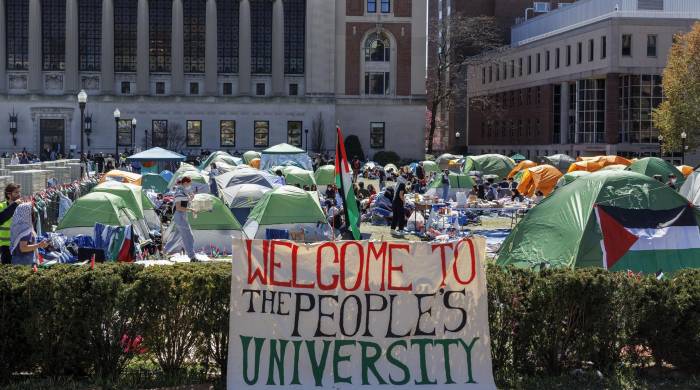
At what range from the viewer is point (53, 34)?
77375mm

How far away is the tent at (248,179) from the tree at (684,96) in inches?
1244

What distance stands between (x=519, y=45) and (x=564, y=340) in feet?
261

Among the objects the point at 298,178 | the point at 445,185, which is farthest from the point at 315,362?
the point at 298,178

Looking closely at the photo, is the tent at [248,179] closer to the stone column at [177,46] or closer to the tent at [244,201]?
the tent at [244,201]

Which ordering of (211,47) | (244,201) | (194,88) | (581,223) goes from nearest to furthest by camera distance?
(581,223) → (244,201) → (211,47) → (194,88)

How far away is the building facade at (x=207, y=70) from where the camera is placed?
77188mm

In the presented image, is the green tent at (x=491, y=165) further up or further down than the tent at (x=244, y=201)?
further up

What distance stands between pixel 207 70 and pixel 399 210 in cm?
5281

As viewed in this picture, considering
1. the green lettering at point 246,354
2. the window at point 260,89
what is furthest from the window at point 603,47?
the green lettering at point 246,354

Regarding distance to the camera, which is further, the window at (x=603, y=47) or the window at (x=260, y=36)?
the window at (x=260, y=36)

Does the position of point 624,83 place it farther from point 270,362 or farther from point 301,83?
point 270,362

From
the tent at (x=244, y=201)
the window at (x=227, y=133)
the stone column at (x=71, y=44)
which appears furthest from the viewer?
the window at (x=227, y=133)

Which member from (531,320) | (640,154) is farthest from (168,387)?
(640,154)

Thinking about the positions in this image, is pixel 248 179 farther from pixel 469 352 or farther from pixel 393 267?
pixel 469 352
